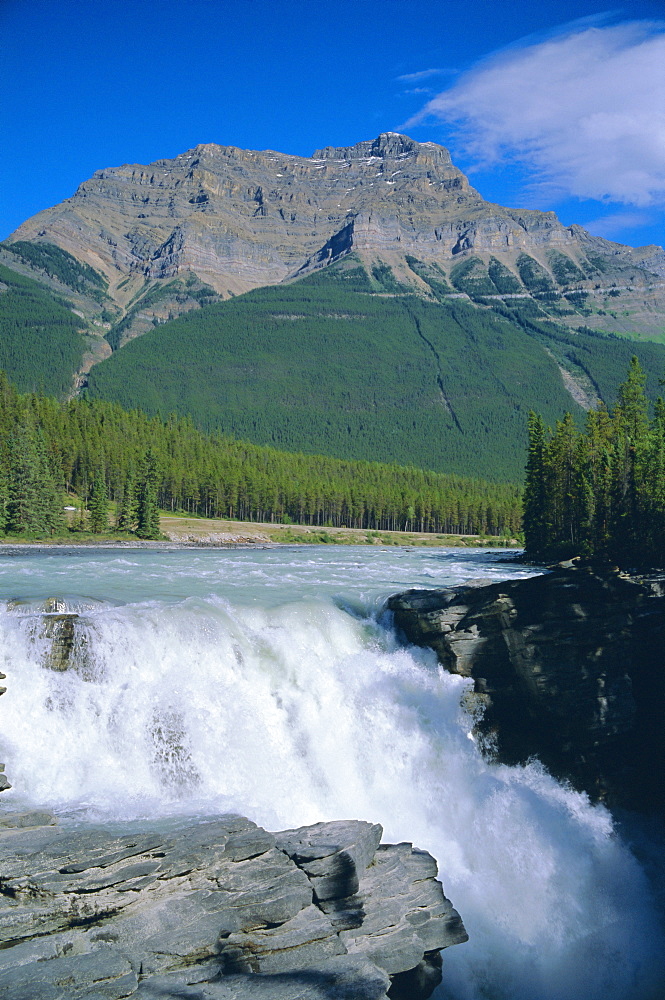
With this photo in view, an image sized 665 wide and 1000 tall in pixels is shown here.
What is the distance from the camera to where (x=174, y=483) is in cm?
12838

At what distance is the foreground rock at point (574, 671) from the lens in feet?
87.8

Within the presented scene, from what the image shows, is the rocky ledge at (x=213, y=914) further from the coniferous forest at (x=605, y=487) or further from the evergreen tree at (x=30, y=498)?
the evergreen tree at (x=30, y=498)

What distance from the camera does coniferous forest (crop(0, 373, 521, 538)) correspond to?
87763mm

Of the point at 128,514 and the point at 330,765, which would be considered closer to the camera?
the point at 330,765

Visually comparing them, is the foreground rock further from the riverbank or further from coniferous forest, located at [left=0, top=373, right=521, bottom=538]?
coniferous forest, located at [left=0, top=373, right=521, bottom=538]

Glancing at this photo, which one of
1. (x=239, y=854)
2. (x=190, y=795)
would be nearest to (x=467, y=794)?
(x=190, y=795)

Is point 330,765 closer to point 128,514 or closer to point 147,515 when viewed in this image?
point 147,515

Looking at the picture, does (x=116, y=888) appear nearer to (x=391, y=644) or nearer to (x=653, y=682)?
(x=391, y=644)

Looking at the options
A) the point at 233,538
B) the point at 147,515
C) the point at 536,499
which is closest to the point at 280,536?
the point at 233,538

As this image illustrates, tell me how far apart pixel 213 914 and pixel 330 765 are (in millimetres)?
9299

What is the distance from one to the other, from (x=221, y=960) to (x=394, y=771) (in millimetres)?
11127

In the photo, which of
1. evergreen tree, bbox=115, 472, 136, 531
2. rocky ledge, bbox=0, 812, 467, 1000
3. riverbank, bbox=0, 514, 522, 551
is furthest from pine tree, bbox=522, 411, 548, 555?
rocky ledge, bbox=0, 812, 467, 1000

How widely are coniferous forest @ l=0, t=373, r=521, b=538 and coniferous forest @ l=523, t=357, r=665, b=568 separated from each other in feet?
164

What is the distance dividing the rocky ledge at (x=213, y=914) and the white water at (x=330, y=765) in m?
2.76
